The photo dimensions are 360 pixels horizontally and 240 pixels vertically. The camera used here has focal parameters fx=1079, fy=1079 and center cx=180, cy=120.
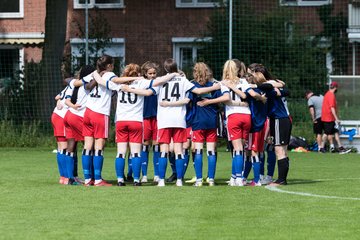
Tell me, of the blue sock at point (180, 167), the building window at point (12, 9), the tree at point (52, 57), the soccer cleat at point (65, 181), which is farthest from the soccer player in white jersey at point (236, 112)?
the building window at point (12, 9)

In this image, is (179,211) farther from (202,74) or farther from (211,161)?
(202,74)

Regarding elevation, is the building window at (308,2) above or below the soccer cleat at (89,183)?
above

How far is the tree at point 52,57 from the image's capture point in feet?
104

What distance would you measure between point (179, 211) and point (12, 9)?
33.5 metres

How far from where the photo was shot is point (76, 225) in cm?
1166

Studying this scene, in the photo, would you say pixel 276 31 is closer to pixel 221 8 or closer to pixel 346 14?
pixel 221 8

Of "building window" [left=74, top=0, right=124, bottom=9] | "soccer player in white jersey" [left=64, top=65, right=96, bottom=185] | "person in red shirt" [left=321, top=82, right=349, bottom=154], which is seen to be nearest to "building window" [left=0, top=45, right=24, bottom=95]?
"building window" [left=74, top=0, right=124, bottom=9]

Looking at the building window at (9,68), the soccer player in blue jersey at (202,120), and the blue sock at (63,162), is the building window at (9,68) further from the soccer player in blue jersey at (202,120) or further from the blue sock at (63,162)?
the soccer player in blue jersey at (202,120)

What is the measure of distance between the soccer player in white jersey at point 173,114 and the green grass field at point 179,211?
613 millimetres

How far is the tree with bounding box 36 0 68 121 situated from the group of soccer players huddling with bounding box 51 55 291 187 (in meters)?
14.5

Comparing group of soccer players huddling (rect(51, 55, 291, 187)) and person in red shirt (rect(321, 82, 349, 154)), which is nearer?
group of soccer players huddling (rect(51, 55, 291, 187))

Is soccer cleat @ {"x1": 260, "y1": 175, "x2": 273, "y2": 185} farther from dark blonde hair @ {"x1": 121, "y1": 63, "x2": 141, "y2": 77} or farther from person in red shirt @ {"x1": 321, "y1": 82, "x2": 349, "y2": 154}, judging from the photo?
person in red shirt @ {"x1": 321, "y1": 82, "x2": 349, "y2": 154}

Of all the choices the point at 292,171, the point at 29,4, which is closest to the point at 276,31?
the point at 29,4

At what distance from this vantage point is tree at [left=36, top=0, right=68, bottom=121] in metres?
31.7
